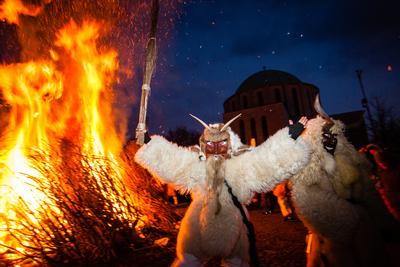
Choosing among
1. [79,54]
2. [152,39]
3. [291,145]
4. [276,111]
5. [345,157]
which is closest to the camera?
[291,145]

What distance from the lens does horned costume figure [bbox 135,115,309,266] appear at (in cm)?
263

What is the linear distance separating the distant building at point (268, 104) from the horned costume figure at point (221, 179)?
31702 millimetres

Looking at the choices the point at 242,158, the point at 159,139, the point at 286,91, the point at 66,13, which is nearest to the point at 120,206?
the point at 159,139

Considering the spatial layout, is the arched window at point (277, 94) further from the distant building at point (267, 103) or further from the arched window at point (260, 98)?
the arched window at point (260, 98)

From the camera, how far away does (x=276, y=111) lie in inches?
1346

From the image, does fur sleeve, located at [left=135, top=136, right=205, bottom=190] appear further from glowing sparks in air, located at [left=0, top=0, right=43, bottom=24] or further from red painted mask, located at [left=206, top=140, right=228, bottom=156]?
glowing sparks in air, located at [left=0, top=0, right=43, bottom=24]

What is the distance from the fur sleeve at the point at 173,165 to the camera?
3043 mm

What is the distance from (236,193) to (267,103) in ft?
115

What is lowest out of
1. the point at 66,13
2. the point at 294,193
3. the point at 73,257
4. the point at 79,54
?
the point at 73,257

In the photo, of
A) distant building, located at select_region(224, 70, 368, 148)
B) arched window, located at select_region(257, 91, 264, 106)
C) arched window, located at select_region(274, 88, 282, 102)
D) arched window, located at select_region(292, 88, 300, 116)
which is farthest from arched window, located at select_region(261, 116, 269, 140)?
arched window, located at select_region(292, 88, 300, 116)

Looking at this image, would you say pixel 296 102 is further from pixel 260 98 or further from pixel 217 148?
pixel 217 148

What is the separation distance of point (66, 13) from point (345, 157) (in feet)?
24.8

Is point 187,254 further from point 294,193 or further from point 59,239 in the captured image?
point 59,239

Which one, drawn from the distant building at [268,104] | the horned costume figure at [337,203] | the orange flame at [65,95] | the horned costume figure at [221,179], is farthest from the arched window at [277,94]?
the horned costume figure at [221,179]
